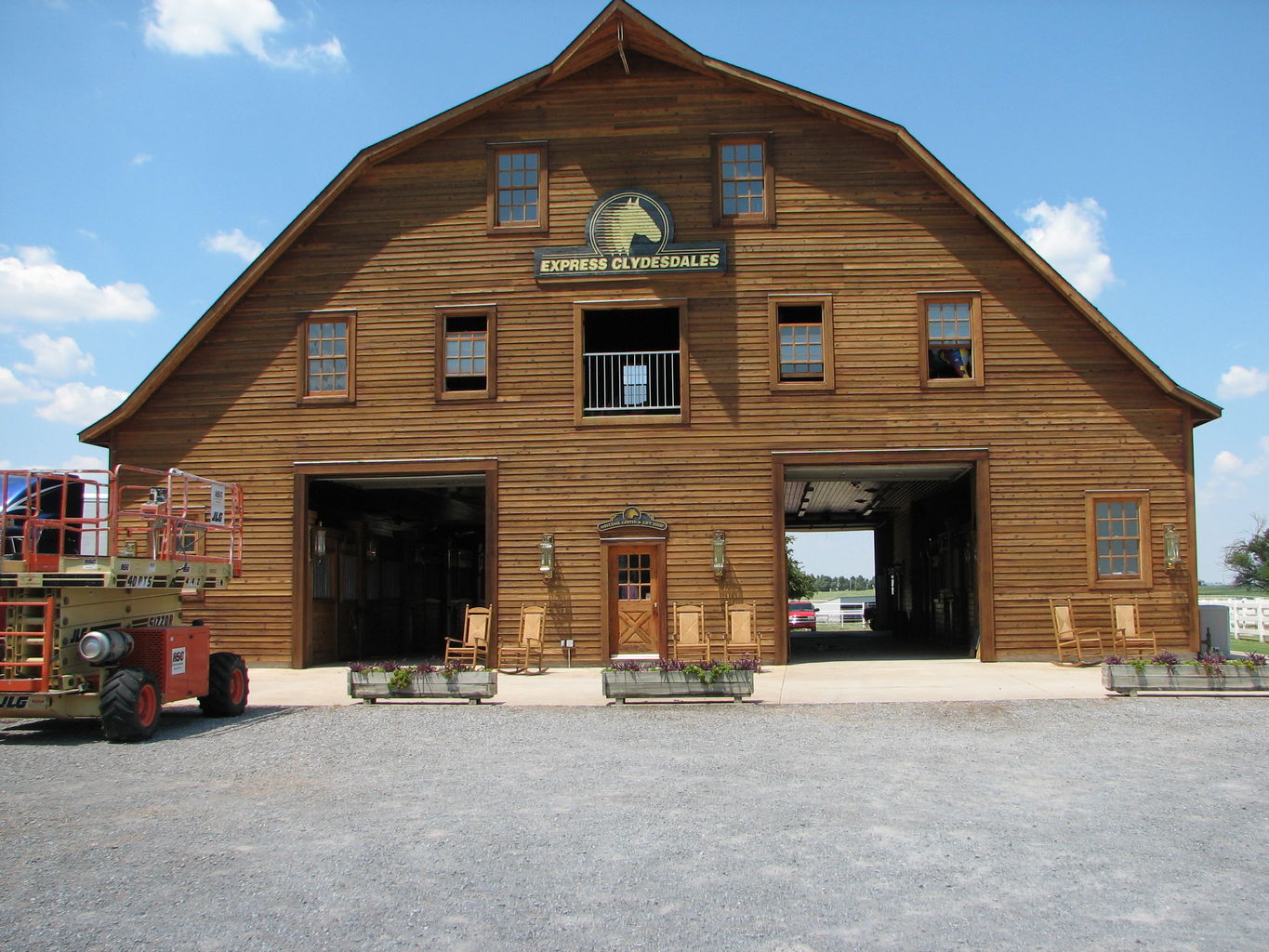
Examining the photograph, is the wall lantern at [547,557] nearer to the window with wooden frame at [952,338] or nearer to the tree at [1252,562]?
the window with wooden frame at [952,338]

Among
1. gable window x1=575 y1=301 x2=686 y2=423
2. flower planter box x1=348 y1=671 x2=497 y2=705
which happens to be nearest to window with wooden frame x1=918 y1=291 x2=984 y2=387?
gable window x1=575 y1=301 x2=686 y2=423

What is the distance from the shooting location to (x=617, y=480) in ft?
61.8

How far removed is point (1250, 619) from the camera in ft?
106

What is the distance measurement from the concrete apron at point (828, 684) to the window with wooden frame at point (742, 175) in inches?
300

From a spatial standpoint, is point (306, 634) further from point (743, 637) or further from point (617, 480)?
point (743, 637)

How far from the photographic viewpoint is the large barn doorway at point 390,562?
2023 centimetres

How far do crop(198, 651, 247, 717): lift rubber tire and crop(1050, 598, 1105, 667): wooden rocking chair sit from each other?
1195cm

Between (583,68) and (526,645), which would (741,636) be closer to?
(526,645)

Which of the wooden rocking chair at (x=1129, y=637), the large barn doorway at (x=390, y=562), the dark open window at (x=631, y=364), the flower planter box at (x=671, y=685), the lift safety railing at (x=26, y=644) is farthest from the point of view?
the large barn doorway at (x=390, y=562)

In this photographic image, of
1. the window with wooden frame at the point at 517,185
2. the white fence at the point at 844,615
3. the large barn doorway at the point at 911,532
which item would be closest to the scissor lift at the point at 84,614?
the window with wooden frame at the point at 517,185

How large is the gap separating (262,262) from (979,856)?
53.9 feet

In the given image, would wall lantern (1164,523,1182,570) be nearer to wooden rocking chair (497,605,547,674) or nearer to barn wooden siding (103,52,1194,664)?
barn wooden siding (103,52,1194,664)

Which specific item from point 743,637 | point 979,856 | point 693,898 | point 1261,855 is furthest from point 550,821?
point 743,637

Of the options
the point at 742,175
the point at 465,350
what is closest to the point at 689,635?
the point at 465,350
